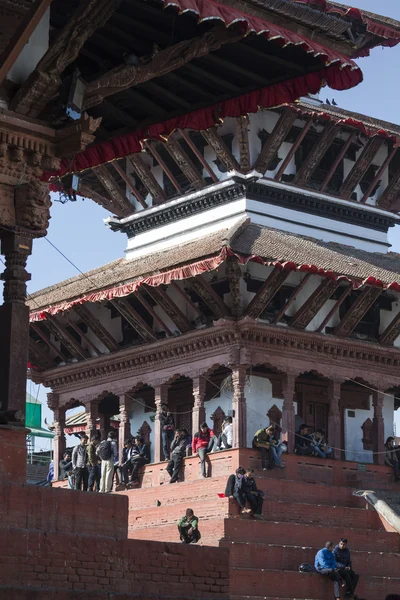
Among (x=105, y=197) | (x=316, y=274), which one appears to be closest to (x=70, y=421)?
(x=105, y=197)

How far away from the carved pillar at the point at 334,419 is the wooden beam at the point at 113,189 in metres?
6.91

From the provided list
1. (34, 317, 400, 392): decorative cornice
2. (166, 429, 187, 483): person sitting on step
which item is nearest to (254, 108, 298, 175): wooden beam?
(34, 317, 400, 392): decorative cornice

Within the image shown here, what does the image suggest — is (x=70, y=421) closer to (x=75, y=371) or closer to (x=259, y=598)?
(x=75, y=371)

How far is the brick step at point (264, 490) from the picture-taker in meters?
24.7

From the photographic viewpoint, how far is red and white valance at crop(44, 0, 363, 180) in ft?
44.8

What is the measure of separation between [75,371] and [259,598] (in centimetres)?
986

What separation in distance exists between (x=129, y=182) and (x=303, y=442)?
25.4 feet

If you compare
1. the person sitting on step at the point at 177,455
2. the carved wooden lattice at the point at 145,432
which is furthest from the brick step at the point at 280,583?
the carved wooden lattice at the point at 145,432

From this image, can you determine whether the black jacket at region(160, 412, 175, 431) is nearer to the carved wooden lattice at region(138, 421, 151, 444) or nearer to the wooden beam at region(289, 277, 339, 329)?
the carved wooden lattice at region(138, 421, 151, 444)

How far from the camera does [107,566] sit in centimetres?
1352

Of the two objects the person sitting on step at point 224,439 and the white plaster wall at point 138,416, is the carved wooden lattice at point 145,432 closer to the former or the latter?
the white plaster wall at point 138,416

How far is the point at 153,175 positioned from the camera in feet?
101

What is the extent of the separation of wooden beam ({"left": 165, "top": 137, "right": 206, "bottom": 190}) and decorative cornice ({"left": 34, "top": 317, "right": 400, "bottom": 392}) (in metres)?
3.90

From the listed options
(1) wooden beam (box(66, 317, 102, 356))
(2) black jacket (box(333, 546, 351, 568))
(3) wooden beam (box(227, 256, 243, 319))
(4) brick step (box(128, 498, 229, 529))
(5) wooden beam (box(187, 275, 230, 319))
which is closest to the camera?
(2) black jacket (box(333, 546, 351, 568))
